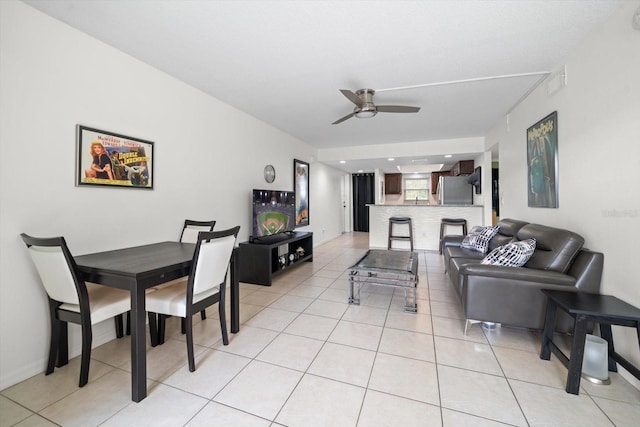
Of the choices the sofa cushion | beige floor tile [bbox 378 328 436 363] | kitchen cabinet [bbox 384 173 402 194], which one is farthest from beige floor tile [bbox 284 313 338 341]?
kitchen cabinet [bbox 384 173 402 194]

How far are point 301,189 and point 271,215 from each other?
1.77 meters

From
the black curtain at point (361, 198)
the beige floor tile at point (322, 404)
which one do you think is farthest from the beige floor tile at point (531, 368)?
the black curtain at point (361, 198)

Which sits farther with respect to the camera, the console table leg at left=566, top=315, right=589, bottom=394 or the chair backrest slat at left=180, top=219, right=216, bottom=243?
the chair backrest slat at left=180, top=219, right=216, bottom=243

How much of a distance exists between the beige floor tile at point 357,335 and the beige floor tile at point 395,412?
0.56 metres

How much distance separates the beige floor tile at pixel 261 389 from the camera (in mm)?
1529

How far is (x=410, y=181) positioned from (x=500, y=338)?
8580 millimetres

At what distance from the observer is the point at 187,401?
1.58 metres

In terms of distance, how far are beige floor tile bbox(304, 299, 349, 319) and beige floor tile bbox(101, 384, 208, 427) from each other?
1.39 m

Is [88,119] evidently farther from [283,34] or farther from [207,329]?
[207,329]

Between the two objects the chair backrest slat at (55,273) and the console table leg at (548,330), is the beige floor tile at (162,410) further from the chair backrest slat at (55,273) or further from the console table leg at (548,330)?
the console table leg at (548,330)

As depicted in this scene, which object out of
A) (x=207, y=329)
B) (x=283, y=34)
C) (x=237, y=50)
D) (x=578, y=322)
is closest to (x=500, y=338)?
(x=578, y=322)

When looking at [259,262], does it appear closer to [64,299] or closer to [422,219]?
[64,299]

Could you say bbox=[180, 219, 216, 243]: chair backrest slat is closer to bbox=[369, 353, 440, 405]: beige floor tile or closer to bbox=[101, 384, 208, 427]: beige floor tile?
bbox=[101, 384, 208, 427]: beige floor tile

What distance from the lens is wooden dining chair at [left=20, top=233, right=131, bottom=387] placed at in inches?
62.7
